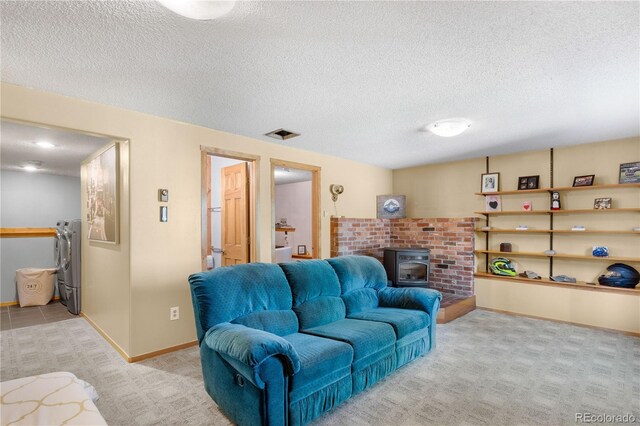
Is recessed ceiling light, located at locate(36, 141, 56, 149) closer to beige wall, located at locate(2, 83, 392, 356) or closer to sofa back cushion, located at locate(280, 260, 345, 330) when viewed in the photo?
beige wall, located at locate(2, 83, 392, 356)

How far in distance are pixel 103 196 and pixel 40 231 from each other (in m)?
3.16

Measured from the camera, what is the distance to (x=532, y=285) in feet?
14.8

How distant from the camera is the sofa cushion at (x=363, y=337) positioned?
7.84ft

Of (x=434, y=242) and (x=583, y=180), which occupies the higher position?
(x=583, y=180)

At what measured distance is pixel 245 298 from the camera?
248 cm

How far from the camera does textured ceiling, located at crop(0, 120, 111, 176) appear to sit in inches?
131

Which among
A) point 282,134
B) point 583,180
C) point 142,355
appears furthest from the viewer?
point 583,180

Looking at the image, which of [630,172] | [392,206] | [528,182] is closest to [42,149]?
[392,206]

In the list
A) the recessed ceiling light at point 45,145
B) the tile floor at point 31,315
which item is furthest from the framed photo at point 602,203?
the tile floor at point 31,315

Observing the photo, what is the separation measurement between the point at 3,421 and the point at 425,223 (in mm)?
5168

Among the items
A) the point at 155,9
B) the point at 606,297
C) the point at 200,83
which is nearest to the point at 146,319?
the point at 200,83

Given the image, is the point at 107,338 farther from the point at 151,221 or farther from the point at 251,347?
the point at 251,347

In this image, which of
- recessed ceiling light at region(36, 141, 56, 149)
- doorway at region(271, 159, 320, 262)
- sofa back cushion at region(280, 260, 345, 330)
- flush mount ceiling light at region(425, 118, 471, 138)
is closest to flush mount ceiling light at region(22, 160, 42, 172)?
recessed ceiling light at region(36, 141, 56, 149)

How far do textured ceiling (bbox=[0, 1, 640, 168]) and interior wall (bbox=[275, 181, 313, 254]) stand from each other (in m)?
3.70
